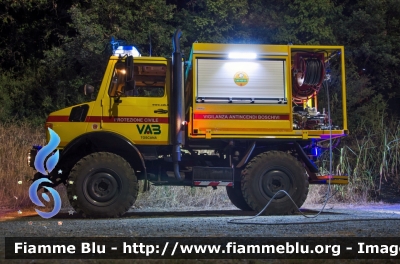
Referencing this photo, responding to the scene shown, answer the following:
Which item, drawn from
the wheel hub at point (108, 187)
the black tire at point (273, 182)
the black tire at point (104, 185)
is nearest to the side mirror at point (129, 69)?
the black tire at point (104, 185)

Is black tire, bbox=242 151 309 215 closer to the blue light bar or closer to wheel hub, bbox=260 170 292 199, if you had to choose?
wheel hub, bbox=260 170 292 199

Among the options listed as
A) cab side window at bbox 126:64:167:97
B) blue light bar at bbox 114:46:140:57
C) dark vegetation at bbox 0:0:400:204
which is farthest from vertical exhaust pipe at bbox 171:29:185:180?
dark vegetation at bbox 0:0:400:204

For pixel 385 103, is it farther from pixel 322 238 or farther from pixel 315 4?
pixel 322 238

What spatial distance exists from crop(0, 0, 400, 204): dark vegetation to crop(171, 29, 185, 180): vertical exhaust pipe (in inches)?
234

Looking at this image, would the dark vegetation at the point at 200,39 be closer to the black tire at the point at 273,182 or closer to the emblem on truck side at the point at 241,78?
the black tire at the point at 273,182

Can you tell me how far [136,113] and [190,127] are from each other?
99 centimetres

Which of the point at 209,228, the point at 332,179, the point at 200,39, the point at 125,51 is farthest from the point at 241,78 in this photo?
the point at 200,39

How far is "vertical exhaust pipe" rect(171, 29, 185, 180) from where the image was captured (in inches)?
407

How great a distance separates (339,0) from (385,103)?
515 cm

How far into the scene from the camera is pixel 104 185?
10.2 meters

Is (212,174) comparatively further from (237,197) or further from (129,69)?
(129,69)

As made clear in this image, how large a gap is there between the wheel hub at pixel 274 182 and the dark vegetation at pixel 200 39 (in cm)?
473

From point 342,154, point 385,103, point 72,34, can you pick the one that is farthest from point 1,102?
point 385,103

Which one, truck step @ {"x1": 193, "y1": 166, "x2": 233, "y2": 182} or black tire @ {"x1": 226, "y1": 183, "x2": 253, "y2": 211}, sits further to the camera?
black tire @ {"x1": 226, "y1": 183, "x2": 253, "y2": 211}
